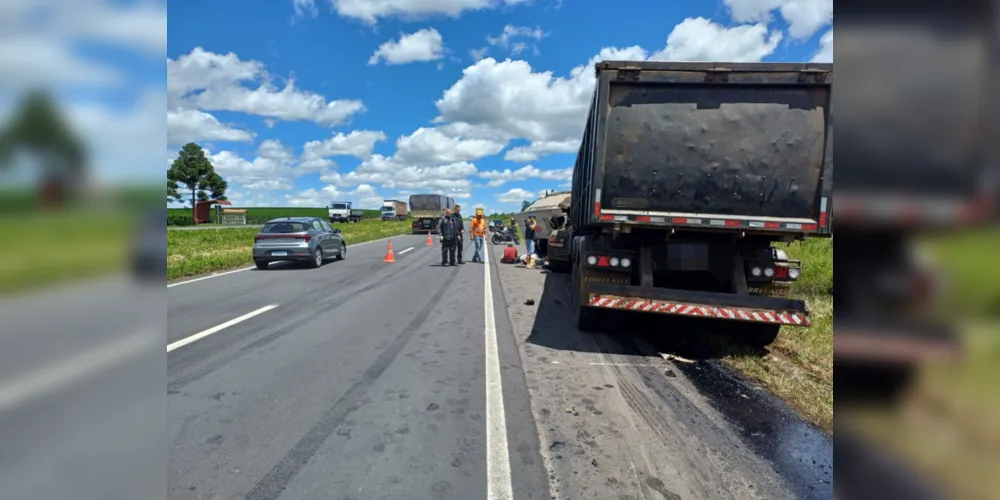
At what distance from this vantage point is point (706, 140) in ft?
20.0

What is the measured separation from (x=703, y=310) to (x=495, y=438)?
3.37 metres

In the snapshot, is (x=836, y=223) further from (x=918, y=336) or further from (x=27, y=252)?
(x=27, y=252)

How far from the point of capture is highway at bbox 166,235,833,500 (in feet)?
10.6

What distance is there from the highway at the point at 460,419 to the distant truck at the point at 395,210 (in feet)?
230

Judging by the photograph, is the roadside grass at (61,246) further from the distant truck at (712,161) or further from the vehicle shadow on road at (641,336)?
the vehicle shadow on road at (641,336)

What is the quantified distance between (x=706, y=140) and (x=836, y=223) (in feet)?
A: 19.2

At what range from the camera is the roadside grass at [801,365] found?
4.62m

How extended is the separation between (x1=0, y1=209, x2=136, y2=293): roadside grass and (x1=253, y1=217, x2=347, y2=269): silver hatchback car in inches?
607

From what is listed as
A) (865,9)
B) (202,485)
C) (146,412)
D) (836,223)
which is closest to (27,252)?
(146,412)

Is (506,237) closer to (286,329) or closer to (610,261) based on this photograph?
(286,329)

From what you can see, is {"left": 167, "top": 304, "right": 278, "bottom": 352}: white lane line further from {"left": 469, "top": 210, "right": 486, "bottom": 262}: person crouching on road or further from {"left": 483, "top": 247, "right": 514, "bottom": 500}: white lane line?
{"left": 469, "top": 210, "right": 486, "bottom": 262}: person crouching on road

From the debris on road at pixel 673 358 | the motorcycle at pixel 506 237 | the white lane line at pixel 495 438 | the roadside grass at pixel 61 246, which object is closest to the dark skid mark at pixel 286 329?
the white lane line at pixel 495 438

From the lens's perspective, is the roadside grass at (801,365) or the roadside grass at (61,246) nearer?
the roadside grass at (61,246)

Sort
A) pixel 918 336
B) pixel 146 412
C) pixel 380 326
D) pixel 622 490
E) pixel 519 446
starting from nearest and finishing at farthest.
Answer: pixel 918 336 < pixel 146 412 < pixel 622 490 < pixel 519 446 < pixel 380 326
